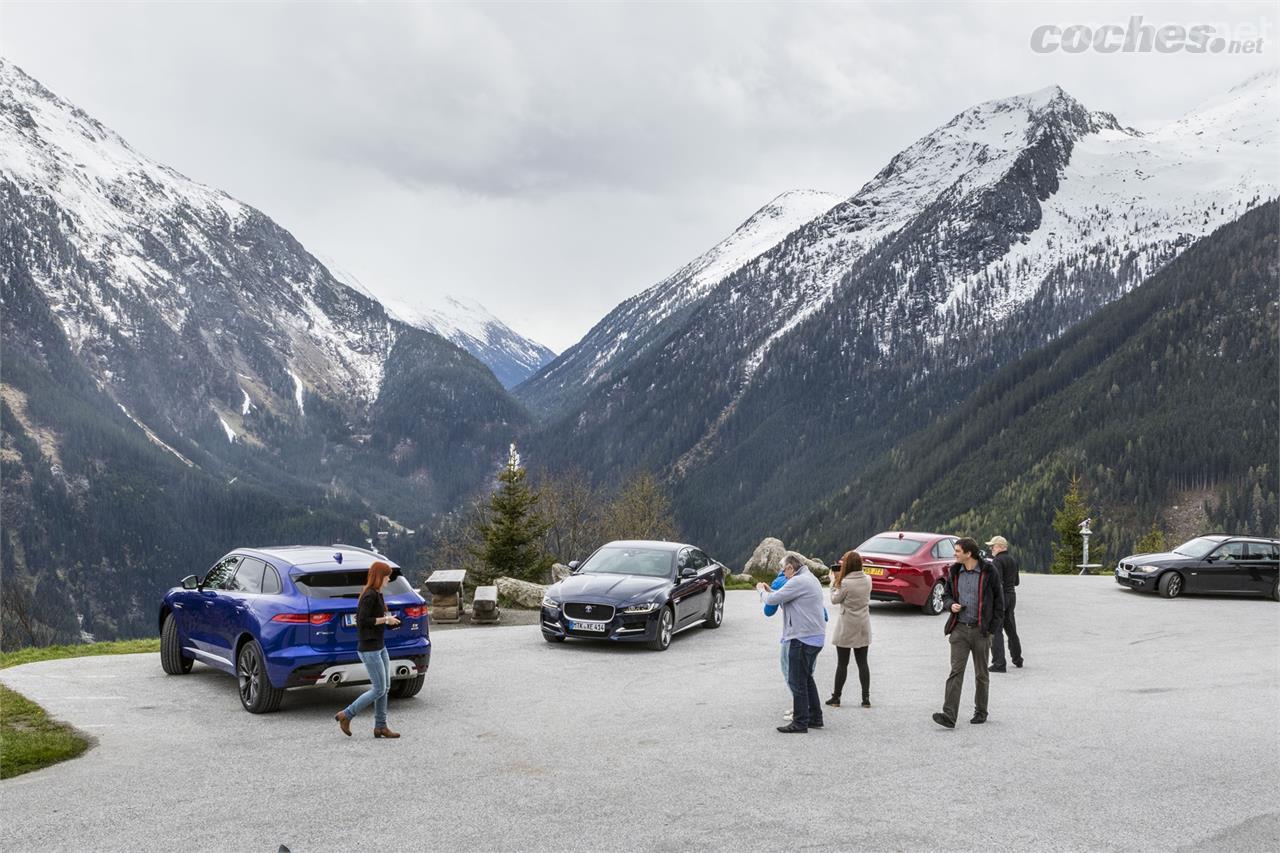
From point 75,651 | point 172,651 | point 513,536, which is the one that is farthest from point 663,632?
point 513,536

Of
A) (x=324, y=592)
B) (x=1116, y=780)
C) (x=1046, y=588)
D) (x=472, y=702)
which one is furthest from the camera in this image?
(x=1046, y=588)

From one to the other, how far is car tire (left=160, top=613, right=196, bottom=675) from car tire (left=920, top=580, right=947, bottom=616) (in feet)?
49.3

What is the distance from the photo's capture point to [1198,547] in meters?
26.7

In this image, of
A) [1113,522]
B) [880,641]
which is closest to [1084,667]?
[880,641]

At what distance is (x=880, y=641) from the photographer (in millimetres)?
18062

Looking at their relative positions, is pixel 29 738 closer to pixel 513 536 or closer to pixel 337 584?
pixel 337 584

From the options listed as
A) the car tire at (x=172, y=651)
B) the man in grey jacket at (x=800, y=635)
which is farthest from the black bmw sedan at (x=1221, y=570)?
the car tire at (x=172, y=651)

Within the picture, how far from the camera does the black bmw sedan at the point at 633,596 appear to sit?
54.2ft

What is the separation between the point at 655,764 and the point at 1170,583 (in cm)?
2190

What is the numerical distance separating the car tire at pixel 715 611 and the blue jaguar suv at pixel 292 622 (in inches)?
335

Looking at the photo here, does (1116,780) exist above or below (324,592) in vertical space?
below

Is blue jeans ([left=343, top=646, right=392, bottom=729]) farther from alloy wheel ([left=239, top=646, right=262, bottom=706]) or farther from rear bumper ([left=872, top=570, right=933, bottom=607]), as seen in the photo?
rear bumper ([left=872, top=570, right=933, bottom=607])

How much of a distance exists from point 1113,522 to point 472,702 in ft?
474

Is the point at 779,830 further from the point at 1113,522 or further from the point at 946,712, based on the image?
the point at 1113,522
